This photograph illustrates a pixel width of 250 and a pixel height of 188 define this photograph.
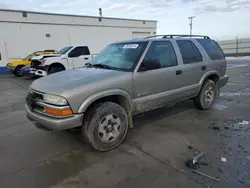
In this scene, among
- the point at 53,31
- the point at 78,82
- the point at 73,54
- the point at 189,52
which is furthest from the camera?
the point at 53,31

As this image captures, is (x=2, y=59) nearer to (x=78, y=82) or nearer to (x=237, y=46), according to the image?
(x=78, y=82)

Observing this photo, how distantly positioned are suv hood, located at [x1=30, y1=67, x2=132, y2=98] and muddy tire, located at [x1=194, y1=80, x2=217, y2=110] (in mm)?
2436

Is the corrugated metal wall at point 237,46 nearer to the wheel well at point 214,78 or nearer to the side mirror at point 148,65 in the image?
the wheel well at point 214,78

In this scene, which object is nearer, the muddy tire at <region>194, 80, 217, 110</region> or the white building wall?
the muddy tire at <region>194, 80, 217, 110</region>

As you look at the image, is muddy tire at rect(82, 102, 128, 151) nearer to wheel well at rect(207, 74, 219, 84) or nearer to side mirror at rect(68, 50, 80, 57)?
A: wheel well at rect(207, 74, 219, 84)

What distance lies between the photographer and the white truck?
10.4 m

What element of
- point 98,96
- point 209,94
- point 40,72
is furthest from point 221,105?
point 40,72

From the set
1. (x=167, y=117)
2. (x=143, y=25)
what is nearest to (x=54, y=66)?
(x=167, y=117)

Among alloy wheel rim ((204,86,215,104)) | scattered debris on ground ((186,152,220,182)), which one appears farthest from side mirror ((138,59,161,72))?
alloy wheel rim ((204,86,215,104))

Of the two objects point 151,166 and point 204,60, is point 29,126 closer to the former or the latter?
point 151,166

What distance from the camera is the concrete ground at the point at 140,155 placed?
248 cm

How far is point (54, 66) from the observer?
10.6 m

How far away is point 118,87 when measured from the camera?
3191 millimetres

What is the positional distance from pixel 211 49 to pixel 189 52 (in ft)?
3.22
